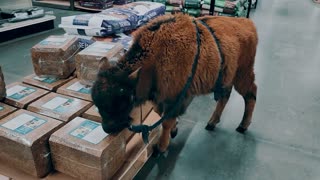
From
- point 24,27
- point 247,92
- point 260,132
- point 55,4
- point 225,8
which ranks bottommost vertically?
point 260,132

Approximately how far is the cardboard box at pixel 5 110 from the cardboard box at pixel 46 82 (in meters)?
0.26

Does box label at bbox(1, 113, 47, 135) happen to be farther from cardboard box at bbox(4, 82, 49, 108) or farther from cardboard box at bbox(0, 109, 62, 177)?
cardboard box at bbox(4, 82, 49, 108)

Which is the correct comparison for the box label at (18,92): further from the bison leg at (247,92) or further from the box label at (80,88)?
the bison leg at (247,92)

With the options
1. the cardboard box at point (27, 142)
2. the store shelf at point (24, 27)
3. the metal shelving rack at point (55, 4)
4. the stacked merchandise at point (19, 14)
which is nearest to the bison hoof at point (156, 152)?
the cardboard box at point (27, 142)

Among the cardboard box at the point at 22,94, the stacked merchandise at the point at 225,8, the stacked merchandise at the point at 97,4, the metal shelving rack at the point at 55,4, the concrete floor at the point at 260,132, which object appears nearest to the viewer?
the cardboard box at the point at 22,94

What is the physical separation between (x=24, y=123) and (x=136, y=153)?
0.67 m

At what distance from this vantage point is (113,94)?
1.34 metres

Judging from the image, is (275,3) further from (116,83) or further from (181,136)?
(116,83)

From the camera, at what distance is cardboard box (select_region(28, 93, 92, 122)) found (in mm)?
1546

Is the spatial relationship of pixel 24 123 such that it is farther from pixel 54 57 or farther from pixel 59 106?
pixel 54 57

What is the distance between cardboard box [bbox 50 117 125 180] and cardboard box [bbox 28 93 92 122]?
0.34 ft

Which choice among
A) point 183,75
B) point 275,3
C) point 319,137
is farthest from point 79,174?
point 275,3

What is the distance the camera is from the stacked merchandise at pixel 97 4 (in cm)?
533

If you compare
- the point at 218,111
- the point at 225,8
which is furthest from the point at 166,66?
the point at 225,8
